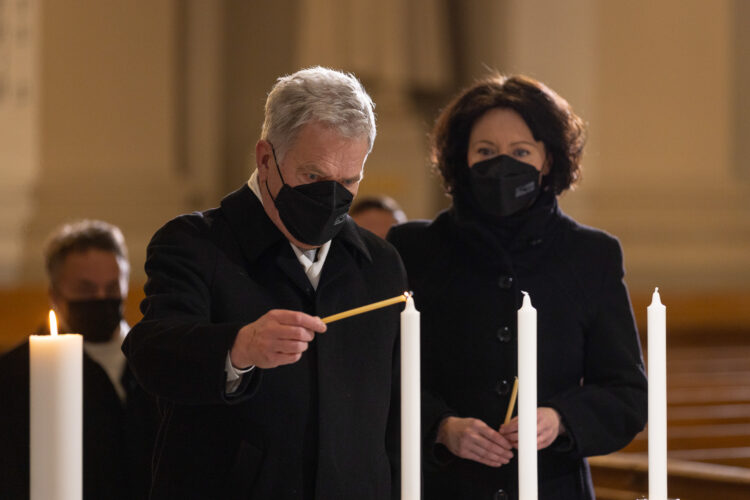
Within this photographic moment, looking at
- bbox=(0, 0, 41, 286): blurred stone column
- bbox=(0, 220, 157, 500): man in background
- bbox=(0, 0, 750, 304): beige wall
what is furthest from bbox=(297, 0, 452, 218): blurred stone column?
bbox=(0, 220, 157, 500): man in background

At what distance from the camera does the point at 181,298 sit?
67.7 inches

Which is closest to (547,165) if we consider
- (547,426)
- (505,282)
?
(505,282)

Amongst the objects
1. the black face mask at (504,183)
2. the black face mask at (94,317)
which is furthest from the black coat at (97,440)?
the black face mask at (504,183)

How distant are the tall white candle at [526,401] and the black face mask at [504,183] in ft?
2.62

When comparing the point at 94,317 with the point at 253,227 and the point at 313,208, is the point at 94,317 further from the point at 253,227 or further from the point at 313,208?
the point at 313,208

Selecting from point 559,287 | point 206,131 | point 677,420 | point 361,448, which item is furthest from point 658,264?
point 361,448

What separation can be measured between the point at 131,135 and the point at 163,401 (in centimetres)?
614

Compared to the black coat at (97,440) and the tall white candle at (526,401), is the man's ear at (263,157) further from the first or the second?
the black coat at (97,440)

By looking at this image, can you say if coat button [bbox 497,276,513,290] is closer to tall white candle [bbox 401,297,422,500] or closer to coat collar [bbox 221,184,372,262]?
coat collar [bbox 221,184,372,262]

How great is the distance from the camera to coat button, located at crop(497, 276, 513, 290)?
2342 millimetres

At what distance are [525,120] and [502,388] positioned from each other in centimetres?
58

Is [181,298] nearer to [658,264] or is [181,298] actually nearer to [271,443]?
[271,443]

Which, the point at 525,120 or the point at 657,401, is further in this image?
the point at 525,120

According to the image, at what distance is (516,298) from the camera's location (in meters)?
2.34
